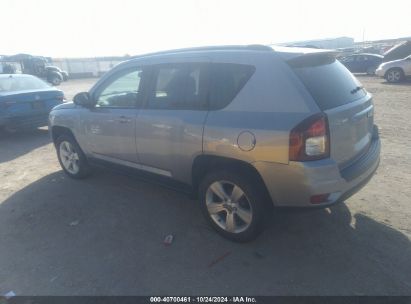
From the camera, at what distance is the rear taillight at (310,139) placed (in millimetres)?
2689

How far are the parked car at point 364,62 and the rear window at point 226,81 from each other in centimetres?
2140

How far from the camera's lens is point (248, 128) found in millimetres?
2914

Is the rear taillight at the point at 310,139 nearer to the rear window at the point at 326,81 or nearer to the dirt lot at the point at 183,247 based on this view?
the rear window at the point at 326,81

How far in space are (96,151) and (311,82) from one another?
3.17m

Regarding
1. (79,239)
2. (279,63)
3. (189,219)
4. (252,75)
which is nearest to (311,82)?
(279,63)

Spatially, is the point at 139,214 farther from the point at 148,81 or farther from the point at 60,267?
the point at 148,81

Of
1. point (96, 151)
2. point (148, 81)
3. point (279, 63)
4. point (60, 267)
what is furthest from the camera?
point (96, 151)

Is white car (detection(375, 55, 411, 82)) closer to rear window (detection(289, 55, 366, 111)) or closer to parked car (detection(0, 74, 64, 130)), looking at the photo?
rear window (detection(289, 55, 366, 111))

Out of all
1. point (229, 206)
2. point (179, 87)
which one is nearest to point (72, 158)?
point (179, 87)

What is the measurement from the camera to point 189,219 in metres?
3.93

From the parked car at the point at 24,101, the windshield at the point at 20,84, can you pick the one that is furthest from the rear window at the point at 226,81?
the windshield at the point at 20,84

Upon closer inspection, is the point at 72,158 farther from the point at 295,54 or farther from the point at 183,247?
the point at 295,54

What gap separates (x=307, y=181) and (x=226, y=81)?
4.01 feet

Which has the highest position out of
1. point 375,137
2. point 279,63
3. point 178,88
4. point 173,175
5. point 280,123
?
point 279,63
